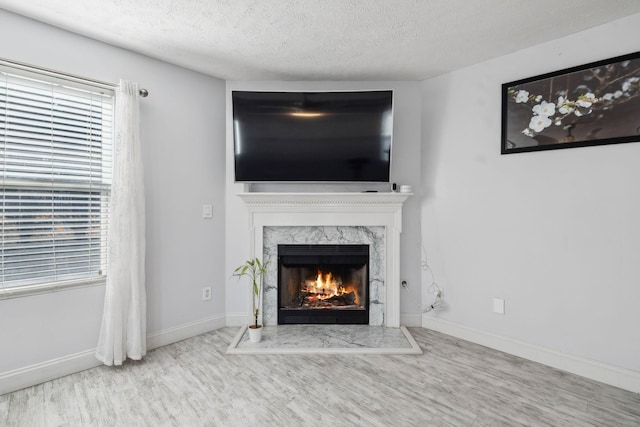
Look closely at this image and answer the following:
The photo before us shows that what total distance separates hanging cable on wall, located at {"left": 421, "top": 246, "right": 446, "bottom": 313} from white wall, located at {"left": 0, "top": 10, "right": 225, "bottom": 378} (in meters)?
1.95

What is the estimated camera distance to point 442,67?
2.79 meters

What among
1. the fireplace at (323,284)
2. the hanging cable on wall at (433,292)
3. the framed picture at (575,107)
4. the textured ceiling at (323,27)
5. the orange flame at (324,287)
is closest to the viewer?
the textured ceiling at (323,27)

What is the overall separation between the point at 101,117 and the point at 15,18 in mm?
682

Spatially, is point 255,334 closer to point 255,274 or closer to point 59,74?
point 255,274

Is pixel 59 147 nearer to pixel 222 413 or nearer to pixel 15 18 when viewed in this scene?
pixel 15 18

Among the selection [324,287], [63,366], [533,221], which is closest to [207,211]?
[324,287]

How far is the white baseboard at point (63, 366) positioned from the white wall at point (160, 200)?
0.02 meters

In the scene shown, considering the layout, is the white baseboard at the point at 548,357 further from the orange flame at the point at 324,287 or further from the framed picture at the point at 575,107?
the framed picture at the point at 575,107

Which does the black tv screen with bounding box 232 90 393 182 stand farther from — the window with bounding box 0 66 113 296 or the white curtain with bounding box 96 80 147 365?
the window with bounding box 0 66 113 296

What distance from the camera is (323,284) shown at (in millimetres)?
3273

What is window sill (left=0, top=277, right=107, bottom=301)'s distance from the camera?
1.97m

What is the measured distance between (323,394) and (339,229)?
4.81ft

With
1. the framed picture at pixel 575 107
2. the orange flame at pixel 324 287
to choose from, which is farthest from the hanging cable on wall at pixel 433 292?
the framed picture at pixel 575 107

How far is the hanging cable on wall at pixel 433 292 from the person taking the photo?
2954 mm
